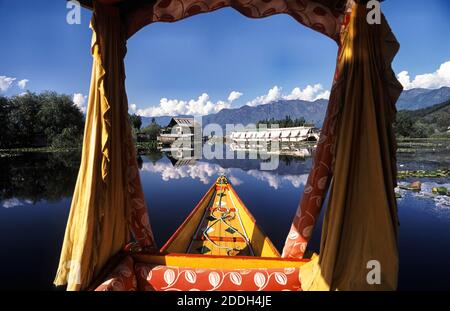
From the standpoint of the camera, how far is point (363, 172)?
1.56 m

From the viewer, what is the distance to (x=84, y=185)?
176cm

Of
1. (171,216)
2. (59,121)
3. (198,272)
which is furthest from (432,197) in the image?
(59,121)

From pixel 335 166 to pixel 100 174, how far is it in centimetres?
167

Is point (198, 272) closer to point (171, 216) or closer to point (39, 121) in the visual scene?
point (171, 216)

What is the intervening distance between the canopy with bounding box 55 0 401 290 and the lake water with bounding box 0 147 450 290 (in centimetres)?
349

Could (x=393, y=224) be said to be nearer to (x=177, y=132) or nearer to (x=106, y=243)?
(x=106, y=243)

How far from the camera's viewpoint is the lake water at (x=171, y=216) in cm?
467

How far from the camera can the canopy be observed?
1.54m

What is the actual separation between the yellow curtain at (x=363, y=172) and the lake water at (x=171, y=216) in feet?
12.9

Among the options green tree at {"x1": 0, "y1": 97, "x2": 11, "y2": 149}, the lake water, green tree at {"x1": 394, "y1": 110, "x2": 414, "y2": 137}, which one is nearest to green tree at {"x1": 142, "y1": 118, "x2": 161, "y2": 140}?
green tree at {"x1": 0, "y1": 97, "x2": 11, "y2": 149}

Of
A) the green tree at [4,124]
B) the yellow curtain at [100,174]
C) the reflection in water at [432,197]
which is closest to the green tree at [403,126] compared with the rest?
the reflection in water at [432,197]

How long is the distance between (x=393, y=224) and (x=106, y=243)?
6.75 ft

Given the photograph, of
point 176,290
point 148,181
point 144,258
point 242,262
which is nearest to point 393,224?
point 242,262

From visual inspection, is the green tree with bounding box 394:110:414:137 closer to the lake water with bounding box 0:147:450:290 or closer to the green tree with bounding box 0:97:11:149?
the lake water with bounding box 0:147:450:290
